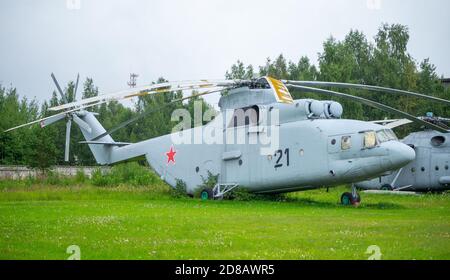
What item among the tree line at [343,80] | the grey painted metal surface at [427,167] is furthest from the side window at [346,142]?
the tree line at [343,80]

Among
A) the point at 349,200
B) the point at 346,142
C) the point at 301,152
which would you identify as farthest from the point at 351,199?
the point at 301,152

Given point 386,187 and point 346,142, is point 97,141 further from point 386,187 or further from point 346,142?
point 386,187

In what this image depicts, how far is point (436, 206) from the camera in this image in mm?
19984

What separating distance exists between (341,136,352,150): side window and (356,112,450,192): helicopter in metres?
7.58

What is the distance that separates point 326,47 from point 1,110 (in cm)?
3429

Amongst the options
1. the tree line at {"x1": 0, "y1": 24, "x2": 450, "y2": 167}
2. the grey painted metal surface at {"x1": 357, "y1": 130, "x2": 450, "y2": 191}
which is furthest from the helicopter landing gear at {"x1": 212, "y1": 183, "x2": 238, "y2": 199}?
the tree line at {"x1": 0, "y1": 24, "x2": 450, "y2": 167}

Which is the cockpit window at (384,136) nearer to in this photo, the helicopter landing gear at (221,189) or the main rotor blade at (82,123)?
the helicopter landing gear at (221,189)

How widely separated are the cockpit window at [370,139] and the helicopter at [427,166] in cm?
747

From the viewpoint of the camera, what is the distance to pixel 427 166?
90.4 feet

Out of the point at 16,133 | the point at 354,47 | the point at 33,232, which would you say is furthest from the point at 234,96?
the point at 354,47

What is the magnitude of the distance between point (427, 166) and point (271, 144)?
10.0m

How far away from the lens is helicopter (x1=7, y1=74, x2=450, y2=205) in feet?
61.7
